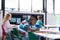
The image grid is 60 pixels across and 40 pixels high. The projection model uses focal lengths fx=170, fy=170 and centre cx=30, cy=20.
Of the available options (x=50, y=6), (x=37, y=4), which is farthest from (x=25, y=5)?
(x=50, y=6)

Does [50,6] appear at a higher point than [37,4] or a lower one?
lower

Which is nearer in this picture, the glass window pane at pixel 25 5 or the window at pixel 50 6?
the glass window pane at pixel 25 5

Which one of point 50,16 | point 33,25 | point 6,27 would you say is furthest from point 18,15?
point 33,25

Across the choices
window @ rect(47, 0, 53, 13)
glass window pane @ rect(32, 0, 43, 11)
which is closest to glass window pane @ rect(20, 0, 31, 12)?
glass window pane @ rect(32, 0, 43, 11)

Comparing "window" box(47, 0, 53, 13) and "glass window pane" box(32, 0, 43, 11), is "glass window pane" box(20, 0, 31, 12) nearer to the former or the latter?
"glass window pane" box(32, 0, 43, 11)

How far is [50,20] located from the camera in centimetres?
777

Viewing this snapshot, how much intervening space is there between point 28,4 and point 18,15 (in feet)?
5.80

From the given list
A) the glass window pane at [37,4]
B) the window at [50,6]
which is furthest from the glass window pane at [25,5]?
the window at [50,6]

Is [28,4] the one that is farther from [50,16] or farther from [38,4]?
[50,16]

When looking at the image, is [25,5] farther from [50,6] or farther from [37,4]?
[50,6]

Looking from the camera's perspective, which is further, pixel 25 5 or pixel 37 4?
pixel 37 4

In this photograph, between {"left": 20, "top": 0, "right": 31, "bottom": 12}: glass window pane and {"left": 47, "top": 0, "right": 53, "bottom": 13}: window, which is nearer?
{"left": 20, "top": 0, "right": 31, "bottom": 12}: glass window pane

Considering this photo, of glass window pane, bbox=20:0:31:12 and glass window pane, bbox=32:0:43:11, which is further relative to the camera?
glass window pane, bbox=32:0:43:11

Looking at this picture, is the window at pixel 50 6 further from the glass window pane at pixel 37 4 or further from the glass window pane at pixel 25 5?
the glass window pane at pixel 25 5
